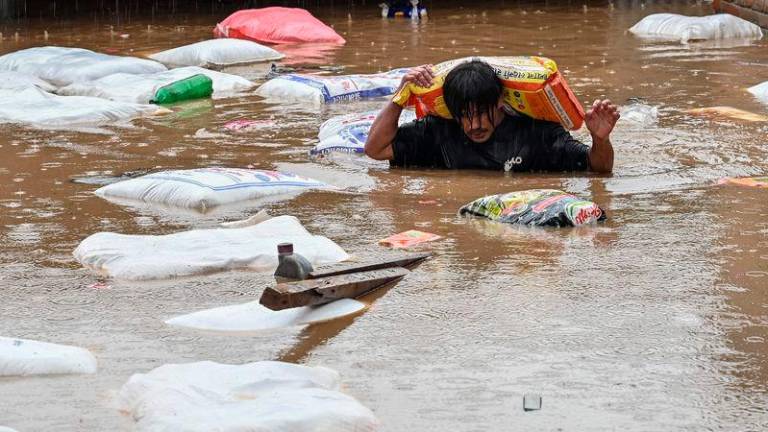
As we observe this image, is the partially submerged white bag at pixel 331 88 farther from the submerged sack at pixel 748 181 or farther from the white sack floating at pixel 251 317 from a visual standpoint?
the white sack floating at pixel 251 317

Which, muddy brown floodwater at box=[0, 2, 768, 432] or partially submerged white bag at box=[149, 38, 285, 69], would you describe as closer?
muddy brown floodwater at box=[0, 2, 768, 432]

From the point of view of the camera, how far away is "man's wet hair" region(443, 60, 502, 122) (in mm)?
6066

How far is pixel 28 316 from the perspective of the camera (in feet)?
13.8

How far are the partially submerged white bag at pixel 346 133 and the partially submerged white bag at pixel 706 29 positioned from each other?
18.5ft

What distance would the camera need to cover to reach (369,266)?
4.53 m

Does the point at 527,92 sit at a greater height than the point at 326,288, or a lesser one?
greater

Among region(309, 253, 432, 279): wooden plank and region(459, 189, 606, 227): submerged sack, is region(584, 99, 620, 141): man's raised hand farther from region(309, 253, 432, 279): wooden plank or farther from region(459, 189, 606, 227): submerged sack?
region(309, 253, 432, 279): wooden plank

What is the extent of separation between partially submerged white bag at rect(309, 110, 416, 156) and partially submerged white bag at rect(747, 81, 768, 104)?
250 cm

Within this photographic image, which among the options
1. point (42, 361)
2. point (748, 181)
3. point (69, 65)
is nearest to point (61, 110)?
point (69, 65)

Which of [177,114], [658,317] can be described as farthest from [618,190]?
[177,114]

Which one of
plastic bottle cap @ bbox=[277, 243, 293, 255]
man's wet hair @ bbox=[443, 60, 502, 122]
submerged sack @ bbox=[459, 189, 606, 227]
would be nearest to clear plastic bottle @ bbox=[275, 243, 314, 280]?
plastic bottle cap @ bbox=[277, 243, 293, 255]

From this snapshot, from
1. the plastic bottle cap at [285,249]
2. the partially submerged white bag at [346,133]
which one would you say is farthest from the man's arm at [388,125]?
the plastic bottle cap at [285,249]

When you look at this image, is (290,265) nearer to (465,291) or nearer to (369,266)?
(369,266)

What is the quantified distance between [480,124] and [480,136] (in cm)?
14
